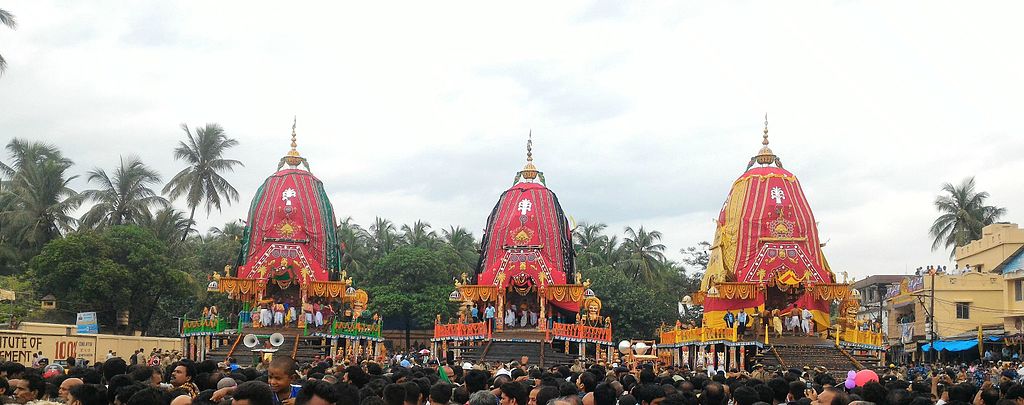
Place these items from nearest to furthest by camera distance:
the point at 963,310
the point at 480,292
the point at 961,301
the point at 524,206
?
1. the point at 480,292
2. the point at 524,206
3. the point at 961,301
4. the point at 963,310

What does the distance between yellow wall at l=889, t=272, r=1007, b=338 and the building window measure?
4.3 inches

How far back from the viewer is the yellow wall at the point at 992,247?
48819 mm

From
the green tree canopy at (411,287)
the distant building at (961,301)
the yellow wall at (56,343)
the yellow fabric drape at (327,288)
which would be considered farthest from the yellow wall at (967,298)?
the yellow wall at (56,343)

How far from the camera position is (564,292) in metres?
43.3

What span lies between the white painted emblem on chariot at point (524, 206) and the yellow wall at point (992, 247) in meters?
21.4

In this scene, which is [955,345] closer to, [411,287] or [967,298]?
[967,298]

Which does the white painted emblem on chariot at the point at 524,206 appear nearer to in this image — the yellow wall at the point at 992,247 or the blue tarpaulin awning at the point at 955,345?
the blue tarpaulin awning at the point at 955,345

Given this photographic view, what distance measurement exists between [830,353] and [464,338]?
1350 cm

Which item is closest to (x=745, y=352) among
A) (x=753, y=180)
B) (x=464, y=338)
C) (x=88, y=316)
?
(x=753, y=180)

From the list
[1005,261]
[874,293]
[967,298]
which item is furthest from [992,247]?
[874,293]

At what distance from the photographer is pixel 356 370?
1148 centimetres

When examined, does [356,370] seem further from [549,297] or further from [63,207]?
[63,207]

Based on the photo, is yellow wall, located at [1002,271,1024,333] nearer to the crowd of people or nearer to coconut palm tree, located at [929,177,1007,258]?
coconut palm tree, located at [929,177,1007,258]

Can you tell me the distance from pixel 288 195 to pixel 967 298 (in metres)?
30.1
